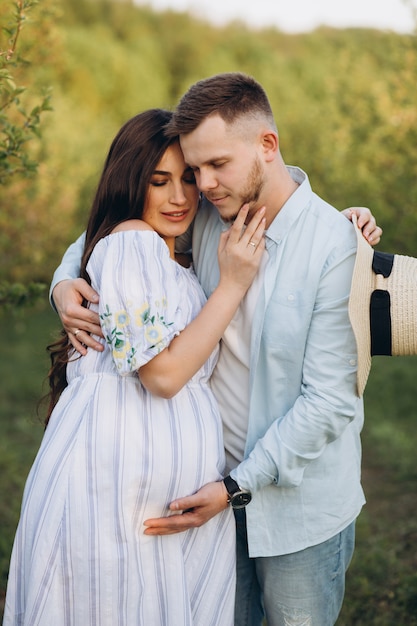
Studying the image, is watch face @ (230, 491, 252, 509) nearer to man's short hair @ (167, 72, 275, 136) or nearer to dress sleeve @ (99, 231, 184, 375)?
dress sleeve @ (99, 231, 184, 375)

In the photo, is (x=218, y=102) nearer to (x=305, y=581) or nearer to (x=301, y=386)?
(x=301, y=386)

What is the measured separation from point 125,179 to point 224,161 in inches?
16.1

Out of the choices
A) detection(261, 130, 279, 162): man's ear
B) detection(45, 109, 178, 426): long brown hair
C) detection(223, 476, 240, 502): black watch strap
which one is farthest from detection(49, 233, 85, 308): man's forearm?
detection(223, 476, 240, 502): black watch strap

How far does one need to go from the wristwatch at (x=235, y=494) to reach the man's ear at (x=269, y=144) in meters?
1.18

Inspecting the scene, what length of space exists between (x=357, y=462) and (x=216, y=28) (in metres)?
34.1

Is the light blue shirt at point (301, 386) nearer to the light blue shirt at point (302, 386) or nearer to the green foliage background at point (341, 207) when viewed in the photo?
the light blue shirt at point (302, 386)

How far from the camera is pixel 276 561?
8.79ft

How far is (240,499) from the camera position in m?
2.55

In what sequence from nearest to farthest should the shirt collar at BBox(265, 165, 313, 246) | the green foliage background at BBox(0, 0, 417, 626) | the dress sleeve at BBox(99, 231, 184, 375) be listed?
1. the dress sleeve at BBox(99, 231, 184, 375)
2. the shirt collar at BBox(265, 165, 313, 246)
3. the green foliage background at BBox(0, 0, 417, 626)

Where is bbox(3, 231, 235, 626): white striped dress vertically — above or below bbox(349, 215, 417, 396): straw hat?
below

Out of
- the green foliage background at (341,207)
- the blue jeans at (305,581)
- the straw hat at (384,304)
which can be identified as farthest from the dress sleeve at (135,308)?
the green foliage background at (341,207)

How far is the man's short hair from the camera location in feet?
8.44

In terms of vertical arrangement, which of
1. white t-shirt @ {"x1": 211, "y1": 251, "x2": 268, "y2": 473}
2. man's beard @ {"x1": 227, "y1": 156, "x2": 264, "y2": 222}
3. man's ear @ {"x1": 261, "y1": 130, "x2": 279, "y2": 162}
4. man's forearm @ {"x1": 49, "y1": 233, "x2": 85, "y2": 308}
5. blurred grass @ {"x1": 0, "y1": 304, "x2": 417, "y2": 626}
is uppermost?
man's ear @ {"x1": 261, "y1": 130, "x2": 279, "y2": 162}

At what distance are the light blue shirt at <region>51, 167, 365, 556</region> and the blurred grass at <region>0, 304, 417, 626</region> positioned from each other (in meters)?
0.95
